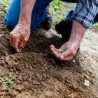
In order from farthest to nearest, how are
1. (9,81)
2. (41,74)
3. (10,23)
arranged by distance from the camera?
(10,23) → (41,74) → (9,81)

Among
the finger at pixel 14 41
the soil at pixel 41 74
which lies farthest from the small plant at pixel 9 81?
the finger at pixel 14 41

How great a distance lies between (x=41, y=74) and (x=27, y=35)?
0.92 ft

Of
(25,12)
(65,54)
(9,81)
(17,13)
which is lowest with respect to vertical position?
(9,81)

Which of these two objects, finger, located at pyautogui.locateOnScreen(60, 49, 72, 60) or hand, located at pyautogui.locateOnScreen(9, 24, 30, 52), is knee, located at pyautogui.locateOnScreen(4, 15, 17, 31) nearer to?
hand, located at pyautogui.locateOnScreen(9, 24, 30, 52)

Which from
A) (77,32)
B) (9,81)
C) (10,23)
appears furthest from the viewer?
(10,23)

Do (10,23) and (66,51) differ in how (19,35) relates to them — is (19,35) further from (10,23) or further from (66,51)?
(10,23)

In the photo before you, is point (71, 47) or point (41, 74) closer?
point (41, 74)

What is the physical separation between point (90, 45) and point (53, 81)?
4.41ft

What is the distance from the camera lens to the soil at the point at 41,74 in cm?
163

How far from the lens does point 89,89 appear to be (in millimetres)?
1894

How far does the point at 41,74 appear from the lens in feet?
5.92

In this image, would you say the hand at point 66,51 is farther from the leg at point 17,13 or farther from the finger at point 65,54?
the leg at point 17,13

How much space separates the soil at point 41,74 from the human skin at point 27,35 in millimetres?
69

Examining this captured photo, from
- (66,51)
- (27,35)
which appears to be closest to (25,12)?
(27,35)
